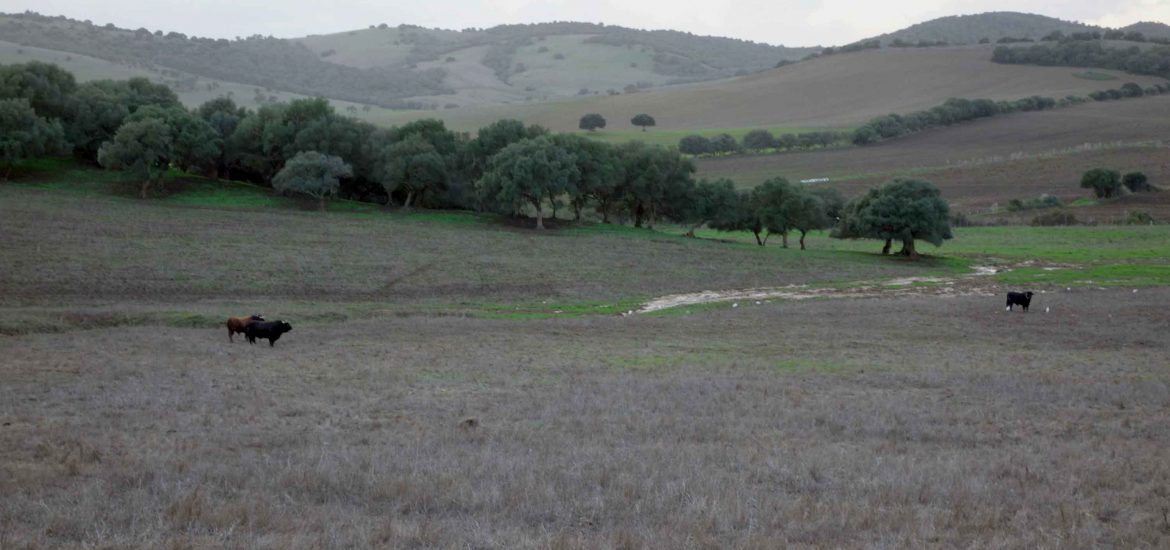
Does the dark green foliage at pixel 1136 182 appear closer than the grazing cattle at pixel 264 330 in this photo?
No

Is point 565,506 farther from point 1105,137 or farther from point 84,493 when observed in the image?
point 1105,137

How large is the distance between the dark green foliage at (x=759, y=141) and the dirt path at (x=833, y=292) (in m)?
84.6

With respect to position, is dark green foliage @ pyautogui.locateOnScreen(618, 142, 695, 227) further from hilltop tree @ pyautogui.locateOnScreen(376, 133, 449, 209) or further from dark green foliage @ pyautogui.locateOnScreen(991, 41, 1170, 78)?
dark green foliage @ pyautogui.locateOnScreen(991, 41, 1170, 78)

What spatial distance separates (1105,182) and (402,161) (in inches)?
2992

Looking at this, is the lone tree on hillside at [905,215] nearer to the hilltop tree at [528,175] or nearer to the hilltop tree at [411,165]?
the hilltop tree at [528,175]

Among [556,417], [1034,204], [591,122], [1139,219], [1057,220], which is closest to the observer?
[556,417]

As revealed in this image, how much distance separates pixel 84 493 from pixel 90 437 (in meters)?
3.83

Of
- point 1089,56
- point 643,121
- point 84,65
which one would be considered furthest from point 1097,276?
point 84,65

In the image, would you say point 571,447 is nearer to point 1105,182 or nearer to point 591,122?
point 1105,182

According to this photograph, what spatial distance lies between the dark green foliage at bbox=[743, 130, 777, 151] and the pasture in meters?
94.2

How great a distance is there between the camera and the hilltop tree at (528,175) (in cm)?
7919

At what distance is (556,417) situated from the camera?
1596cm

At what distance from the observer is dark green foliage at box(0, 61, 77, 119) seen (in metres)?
82.7

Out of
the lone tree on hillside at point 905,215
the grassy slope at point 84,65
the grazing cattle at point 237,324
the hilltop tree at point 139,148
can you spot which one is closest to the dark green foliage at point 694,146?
the lone tree on hillside at point 905,215
